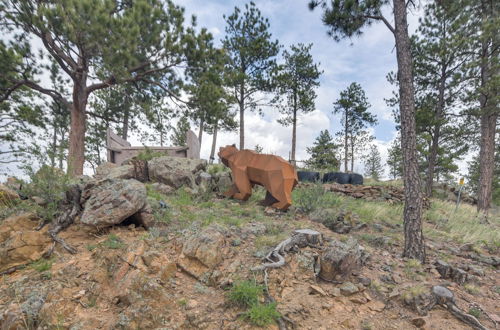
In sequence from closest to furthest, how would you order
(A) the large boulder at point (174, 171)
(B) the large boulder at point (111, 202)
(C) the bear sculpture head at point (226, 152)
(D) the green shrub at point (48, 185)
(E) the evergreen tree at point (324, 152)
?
(B) the large boulder at point (111, 202) < (D) the green shrub at point (48, 185) < (C) the bear sculpture head at point (226, 152) < (A) the large boulder at point (174, 171) < (E) the evergreen tree at point (324, 152)

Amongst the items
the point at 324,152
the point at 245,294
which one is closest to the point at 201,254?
the point at 245,294

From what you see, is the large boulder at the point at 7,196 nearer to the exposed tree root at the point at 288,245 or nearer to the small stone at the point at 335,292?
the exposed tree root at the point at 288,245

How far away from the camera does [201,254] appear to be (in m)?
2.93

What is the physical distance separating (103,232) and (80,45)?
7048 mm

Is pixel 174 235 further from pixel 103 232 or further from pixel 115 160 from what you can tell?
pixel 115 160

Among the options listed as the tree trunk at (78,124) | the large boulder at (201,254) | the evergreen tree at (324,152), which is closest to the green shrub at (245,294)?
the large boulder at (201,254)

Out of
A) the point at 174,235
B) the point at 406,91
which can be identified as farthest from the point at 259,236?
the point at 406,91

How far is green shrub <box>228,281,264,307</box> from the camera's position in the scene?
234cm

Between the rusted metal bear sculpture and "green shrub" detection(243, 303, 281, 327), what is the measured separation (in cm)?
308

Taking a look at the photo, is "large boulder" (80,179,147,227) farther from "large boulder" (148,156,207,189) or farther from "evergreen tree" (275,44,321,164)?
"evergreen tree" (275,44,321,164)

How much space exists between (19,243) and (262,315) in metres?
2.97

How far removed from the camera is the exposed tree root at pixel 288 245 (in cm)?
285

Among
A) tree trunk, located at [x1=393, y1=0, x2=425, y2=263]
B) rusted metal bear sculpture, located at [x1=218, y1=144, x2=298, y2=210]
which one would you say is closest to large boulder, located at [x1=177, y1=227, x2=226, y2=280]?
rusted metal bear sculpture, located at [x1=218, y1=144, x2=298, y2=210]

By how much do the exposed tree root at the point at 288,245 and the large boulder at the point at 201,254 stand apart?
0.55 metres
